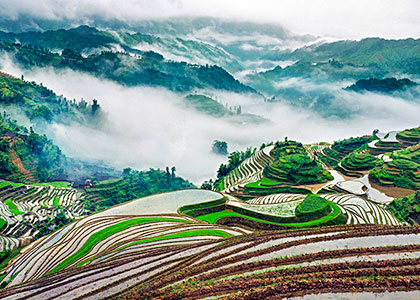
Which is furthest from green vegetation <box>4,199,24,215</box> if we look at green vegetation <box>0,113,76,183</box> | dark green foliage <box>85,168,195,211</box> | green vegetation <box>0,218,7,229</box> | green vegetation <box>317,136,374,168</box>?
green vegetation <box>317,136,374,168</box>

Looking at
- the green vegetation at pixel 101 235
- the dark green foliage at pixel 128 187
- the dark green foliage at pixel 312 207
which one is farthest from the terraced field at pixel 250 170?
the green vegetation at pixel 101 235

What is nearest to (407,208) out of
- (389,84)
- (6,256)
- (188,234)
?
(188,234)

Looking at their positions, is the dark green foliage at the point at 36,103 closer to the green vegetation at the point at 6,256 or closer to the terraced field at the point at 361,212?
the green vegetation at the point at 6,256

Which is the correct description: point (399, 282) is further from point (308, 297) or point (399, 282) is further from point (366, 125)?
point (366, 125)

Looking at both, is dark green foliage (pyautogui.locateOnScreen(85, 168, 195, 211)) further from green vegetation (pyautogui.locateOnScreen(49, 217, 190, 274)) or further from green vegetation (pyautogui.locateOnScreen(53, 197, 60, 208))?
green vegetation (pyautogui.locateOnScreen(49, 217, 190, 274))

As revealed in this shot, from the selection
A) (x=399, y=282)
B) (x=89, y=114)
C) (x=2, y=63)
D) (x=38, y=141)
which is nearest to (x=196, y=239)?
(x=399, y=282)
